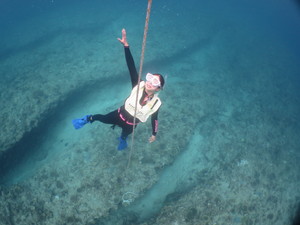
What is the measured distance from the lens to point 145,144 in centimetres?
771

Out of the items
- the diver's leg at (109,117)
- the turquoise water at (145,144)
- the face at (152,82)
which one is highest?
the face at (152,82)

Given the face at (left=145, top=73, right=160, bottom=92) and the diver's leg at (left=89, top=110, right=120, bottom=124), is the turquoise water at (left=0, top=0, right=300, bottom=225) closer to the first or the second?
the diver's leg at (left=89, top=110, right=120, bottom=124)

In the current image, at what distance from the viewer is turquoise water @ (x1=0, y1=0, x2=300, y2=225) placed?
6.23m

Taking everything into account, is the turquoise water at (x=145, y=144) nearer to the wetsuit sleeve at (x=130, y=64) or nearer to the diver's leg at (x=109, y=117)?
the diver's leg at (x=109, y=117)

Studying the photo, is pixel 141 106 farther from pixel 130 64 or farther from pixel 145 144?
pixel 145 144

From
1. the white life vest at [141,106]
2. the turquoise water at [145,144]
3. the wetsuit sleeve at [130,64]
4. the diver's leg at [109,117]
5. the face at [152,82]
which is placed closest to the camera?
the face at [152,82]

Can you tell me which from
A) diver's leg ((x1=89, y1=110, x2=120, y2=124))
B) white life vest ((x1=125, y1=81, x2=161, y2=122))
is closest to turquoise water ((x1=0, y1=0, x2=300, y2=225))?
diver's leg ((x1=89, y1=110, x2=120, y2=124))

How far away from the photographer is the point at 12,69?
36.2 ft

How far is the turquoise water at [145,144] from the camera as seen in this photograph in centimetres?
623

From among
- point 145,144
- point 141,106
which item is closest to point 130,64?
point 141,106

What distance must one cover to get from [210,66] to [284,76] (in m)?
7.34

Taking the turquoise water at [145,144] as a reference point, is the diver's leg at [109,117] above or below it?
above

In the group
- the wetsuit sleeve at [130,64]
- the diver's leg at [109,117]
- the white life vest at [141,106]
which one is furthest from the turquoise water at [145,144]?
the wetsuit sleeve at [130,64]

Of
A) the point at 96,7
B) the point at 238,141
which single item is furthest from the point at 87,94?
the point at 96,7
